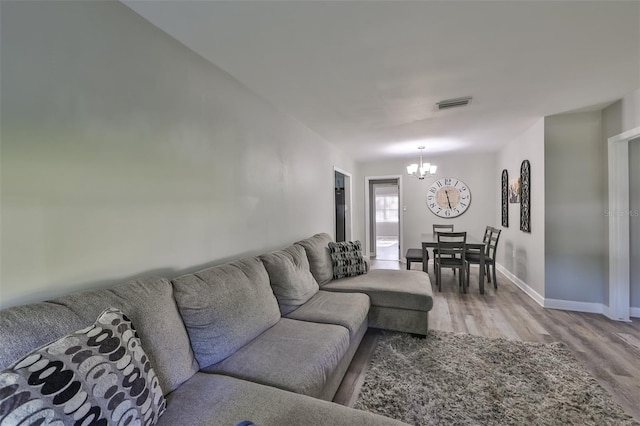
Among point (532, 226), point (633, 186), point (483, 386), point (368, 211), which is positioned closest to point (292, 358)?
point (483, 386)

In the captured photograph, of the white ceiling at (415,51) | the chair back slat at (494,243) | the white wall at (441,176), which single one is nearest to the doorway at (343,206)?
the white wall at (441,176)

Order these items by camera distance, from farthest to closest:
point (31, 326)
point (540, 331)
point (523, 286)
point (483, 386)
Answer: point (523, 286) < point (540, 331) < point (483, 386) < point (31, 326)

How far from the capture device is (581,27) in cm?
170

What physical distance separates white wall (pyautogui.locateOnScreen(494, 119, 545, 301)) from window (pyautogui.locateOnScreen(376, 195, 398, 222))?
5.51 meters

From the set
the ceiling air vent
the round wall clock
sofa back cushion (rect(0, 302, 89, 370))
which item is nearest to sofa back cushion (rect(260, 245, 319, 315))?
sofa back cushion (rect(0, 302, 89, 370))

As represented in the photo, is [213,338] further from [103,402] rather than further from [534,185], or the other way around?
[534,185]

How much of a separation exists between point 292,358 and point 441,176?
561 cm

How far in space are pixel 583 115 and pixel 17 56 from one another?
4.88 meters

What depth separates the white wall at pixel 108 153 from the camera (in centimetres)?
111

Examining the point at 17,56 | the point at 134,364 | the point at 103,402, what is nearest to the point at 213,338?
the point at 134,364

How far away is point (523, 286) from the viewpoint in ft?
13.5

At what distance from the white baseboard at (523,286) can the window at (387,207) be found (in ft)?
18.0

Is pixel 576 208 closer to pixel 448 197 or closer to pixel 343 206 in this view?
pixel 448 197

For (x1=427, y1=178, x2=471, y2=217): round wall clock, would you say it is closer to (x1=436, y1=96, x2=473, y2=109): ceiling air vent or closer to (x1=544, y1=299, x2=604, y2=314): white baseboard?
(x1=544, y1=299, x2=604, y2=314): white baseboard
